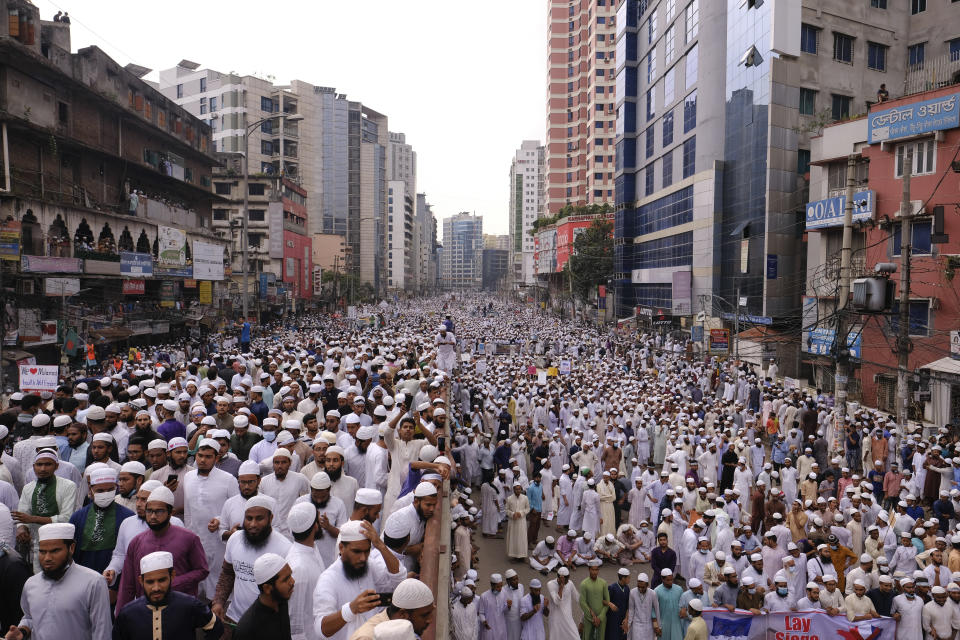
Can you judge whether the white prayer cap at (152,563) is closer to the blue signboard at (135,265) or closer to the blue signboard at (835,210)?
the blue signboard at (835,210)

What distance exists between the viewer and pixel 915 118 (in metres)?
19.0

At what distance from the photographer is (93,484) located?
4.46 metres

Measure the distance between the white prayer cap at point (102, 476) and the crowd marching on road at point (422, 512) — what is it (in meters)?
0.05

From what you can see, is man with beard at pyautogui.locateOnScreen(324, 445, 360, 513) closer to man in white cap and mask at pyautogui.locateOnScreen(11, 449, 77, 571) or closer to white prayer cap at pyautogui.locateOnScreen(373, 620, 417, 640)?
man in white cap and mask at pyautogui.locateOnScreen(11, 449, 77, 571)

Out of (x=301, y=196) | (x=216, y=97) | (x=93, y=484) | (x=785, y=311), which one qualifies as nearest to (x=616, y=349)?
(x=785, y=311)

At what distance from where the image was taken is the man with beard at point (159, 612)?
3.30m

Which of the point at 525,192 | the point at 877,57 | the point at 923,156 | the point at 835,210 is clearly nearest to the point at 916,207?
the point at 923,156

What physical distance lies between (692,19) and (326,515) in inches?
1479

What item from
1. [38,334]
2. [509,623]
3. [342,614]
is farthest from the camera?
[38,334]

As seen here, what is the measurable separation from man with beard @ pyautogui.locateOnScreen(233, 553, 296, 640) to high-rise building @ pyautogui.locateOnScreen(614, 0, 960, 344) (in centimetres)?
2725

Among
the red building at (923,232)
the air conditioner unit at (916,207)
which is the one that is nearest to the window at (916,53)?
the red building at (923,232)

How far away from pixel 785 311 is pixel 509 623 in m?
24.5

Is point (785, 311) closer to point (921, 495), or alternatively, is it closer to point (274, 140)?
point (921, 495)

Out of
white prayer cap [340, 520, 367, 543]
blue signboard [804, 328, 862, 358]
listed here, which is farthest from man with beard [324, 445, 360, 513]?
blue signboard [804, 328, 862, 358]
